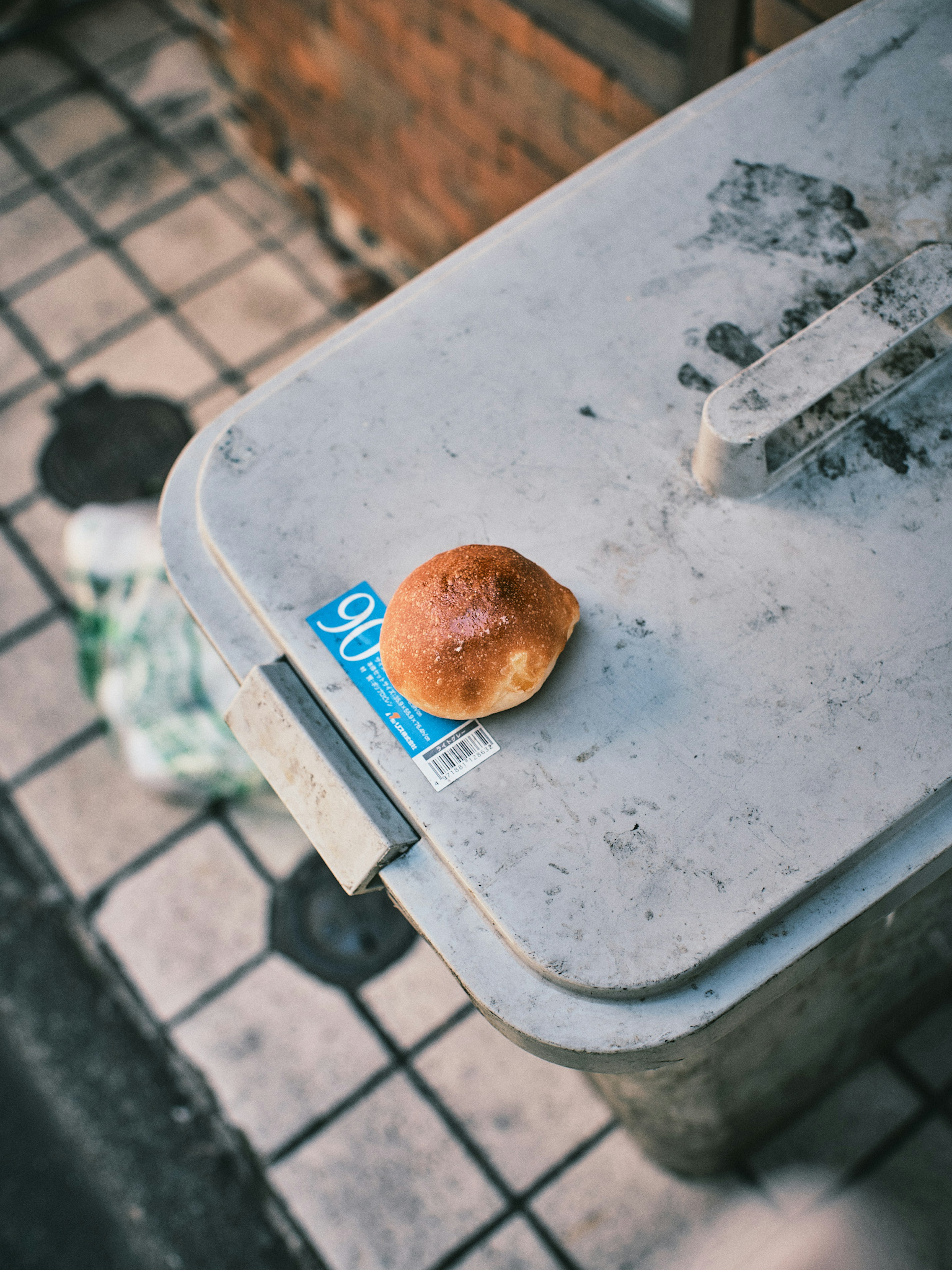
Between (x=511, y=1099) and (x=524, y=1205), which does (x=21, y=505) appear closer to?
(x=511, y=1099)

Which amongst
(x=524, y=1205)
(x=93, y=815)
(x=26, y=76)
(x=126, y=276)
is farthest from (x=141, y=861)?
(x=26, y=76)

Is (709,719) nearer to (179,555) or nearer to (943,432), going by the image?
(943,432)

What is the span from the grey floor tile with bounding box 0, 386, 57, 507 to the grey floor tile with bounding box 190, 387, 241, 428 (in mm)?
398

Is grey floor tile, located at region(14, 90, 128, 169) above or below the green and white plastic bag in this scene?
above

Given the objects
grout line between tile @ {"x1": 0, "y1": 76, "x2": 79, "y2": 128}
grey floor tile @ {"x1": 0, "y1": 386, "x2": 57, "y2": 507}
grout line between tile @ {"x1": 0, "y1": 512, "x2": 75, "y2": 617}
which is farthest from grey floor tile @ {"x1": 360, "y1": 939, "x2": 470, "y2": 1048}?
grout line between tile @ {"x1": 0, "y1": 76, "x2": 79, "y2": 128}

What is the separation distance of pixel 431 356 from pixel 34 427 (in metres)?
2.03

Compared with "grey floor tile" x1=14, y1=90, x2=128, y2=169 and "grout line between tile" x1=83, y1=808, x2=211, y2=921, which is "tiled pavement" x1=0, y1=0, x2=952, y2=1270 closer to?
"grout line between tile" x1=83, y1=808, x2=211, y2=921

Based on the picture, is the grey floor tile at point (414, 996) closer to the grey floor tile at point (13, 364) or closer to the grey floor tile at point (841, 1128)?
the grey floor tile at point (841, 1128)

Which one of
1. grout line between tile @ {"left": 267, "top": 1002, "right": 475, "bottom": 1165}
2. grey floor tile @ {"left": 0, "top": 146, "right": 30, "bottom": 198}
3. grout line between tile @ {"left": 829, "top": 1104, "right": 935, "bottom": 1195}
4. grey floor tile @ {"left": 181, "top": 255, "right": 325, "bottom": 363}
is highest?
grey floor tile @ {"left": 0, "top": 146, "right": 30, "bottom": 198}

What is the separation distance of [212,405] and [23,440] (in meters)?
0.51

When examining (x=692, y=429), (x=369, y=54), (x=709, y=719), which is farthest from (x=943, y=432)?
(x=369, y=54)

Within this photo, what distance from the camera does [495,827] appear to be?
0.85 m

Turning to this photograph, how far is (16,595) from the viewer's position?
2463 mm

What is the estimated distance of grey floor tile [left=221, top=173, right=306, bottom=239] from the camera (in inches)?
117
